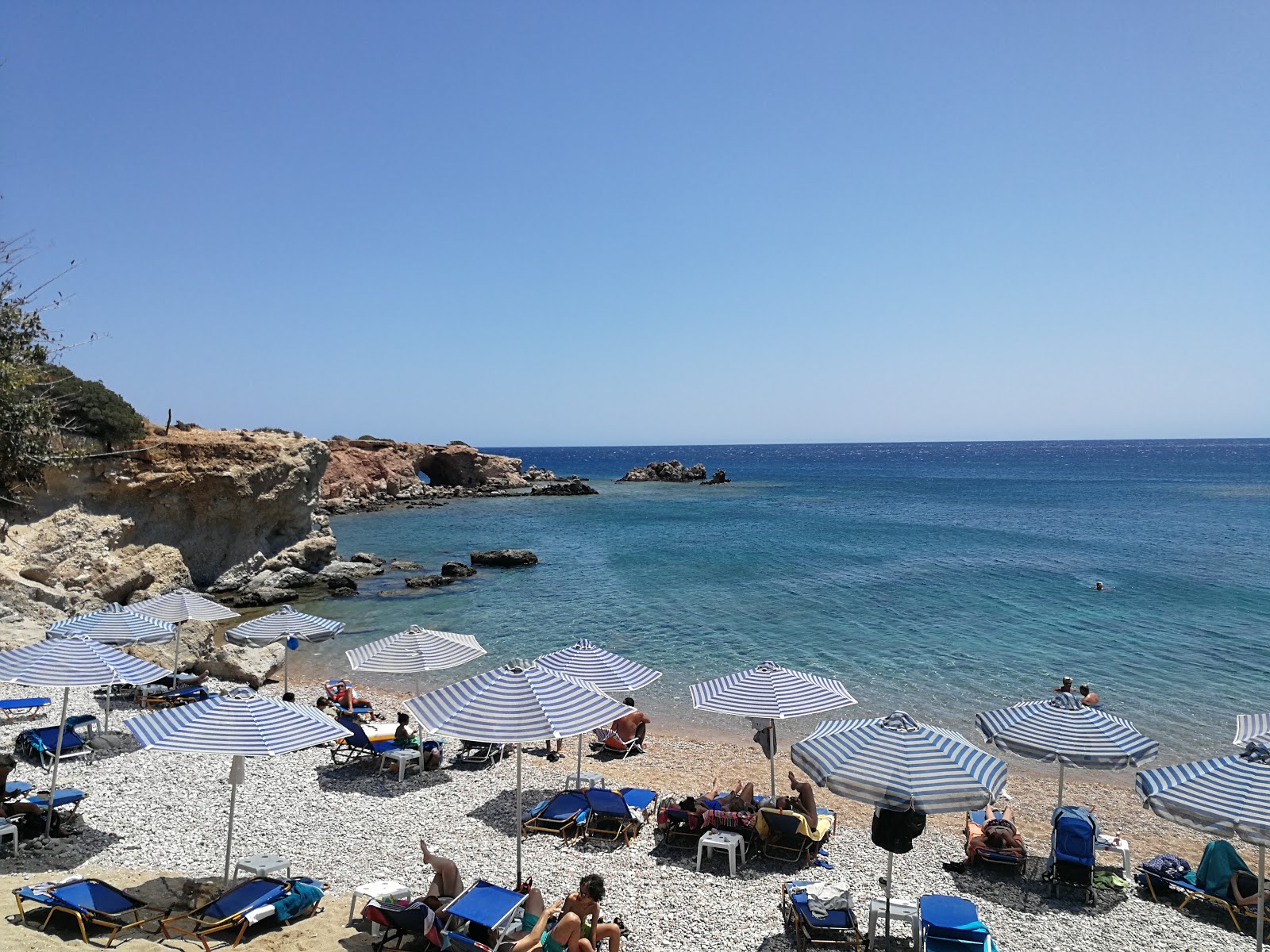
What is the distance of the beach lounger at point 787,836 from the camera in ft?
28.7

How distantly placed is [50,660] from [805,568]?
30950 mm

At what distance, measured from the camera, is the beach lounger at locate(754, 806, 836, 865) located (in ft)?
28.7

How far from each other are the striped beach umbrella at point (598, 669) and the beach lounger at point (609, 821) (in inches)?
74.7

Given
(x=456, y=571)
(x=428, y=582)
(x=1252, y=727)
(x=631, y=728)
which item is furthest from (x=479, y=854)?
(x=456, y=571)

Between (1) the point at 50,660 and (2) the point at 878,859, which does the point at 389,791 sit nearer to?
(1) the point at 50,660

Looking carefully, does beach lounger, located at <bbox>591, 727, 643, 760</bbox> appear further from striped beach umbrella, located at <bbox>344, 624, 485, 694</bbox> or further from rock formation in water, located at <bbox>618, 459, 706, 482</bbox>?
rock formation in water, located at <bbox>618, 459, 706, 482</bbox>

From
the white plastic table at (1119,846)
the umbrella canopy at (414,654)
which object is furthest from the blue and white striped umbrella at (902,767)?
the umbrella canopy at (414,654)

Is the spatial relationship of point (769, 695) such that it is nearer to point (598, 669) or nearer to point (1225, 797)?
point (598, 669)

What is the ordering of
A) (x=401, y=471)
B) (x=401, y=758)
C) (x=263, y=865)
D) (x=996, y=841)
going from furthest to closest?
(x=401, y=471)
(x=401, y=758)
(x=996, y=841)
(x=263, y=865)

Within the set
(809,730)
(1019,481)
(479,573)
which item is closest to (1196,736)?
(809,730)

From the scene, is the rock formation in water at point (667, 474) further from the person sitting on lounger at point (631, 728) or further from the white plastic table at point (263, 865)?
the white plastic table at point (263, 865)

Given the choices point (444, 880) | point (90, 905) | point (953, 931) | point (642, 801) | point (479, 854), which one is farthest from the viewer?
point (642, 801)

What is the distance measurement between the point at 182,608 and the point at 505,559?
2222cm

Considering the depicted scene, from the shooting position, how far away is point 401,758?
1127 centimetres
